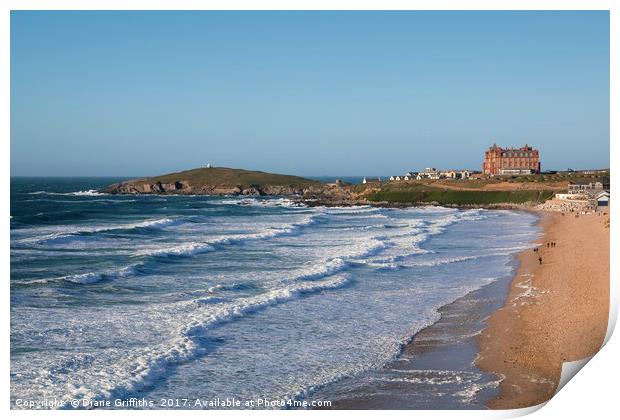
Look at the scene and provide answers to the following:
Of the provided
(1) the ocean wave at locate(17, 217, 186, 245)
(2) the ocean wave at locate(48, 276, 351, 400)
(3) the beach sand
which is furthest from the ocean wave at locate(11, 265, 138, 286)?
(3) the beach sand

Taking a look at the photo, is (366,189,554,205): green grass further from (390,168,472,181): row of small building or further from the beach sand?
the beach sand

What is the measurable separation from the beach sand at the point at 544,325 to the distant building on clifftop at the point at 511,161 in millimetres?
49661

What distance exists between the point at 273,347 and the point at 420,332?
3306 millimetres

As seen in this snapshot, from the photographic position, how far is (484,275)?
69.3 feet

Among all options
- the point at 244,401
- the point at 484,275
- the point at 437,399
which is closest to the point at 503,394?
the point at 437,399

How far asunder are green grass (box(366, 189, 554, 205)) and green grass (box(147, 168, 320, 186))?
77.2ft

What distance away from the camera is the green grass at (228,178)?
94938mm

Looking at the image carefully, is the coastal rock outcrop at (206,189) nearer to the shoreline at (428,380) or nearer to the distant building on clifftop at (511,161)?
the distant building on clifftop at (511,161)

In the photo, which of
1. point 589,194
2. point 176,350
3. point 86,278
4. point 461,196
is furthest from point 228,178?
point 176,350

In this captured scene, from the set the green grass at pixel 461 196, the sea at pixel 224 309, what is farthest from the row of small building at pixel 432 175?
the sea at pixel 224 309

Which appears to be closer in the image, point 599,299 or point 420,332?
point 420,332

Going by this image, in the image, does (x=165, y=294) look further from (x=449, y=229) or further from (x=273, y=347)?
(x=449, y=229)

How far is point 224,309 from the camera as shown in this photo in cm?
1541
